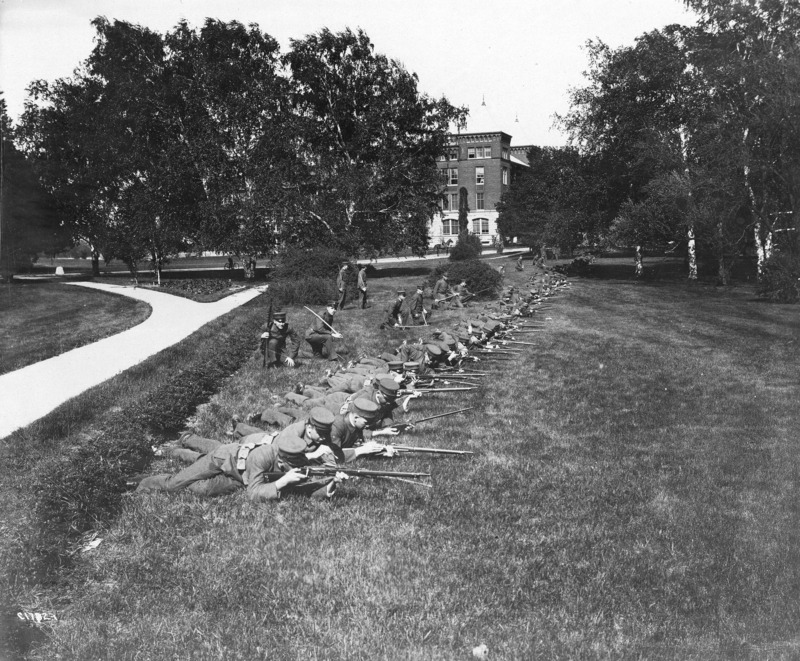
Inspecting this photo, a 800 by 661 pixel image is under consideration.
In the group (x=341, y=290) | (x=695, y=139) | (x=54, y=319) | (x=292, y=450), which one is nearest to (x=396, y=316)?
(x=341, y=290)

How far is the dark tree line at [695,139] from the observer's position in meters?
25.9

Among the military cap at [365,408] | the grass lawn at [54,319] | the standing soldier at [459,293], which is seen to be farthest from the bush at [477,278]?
the military cap at [365,408]

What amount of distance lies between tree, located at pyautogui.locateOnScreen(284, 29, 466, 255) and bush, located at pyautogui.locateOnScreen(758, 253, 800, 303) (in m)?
17.9

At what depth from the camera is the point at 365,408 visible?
8.21m

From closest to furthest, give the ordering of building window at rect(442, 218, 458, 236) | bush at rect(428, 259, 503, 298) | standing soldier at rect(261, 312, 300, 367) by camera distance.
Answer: standing soldier at rect(261, 312, 300, 367)
bush at rect(428, 259, 503, 298)
building window at rect(442, 218, 458, 236)

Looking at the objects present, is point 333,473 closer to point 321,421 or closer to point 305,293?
point 321,421

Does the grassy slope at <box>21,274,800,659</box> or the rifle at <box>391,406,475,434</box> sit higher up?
the rifle at <box>391,406,475,434</box>

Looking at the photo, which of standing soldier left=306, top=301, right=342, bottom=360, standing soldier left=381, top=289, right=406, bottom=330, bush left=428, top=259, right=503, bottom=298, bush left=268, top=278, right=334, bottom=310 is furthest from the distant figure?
standing soldier left=306, top=301, right=342, bottom=360

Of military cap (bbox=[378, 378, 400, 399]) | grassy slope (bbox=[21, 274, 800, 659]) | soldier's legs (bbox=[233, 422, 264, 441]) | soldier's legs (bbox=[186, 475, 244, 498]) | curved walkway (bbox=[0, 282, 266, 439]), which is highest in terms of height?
military cap (bbox=[378, 378, 400, 399])

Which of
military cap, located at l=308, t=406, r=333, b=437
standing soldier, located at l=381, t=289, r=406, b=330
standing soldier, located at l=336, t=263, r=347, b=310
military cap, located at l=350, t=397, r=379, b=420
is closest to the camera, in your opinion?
military cap, located at l=308, t=406, r=333, b=437

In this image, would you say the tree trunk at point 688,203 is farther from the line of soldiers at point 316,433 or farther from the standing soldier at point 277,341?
the standing soldier at point 277,341

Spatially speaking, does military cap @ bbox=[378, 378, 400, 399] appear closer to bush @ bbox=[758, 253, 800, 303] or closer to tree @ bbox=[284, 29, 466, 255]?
bush @ bbox=[758, 253, 800, 303]

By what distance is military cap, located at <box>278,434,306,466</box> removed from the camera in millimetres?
6559

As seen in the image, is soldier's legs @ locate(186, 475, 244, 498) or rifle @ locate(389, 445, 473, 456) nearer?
soldier's legs @ locate(186, 475, 244, 498)
